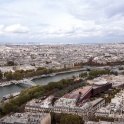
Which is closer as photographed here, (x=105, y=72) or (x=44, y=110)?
(x=44, y=110)

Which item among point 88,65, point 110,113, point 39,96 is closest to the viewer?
point 110,113

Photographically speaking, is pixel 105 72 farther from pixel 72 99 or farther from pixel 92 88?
pixel 72 99

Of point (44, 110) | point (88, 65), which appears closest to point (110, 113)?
point (44, 110)

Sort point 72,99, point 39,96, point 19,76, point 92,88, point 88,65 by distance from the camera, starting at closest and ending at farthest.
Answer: point 72,99, point 39,96, point 92,88, point 19,76, point 88,65

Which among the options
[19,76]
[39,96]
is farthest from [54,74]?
[39,96]

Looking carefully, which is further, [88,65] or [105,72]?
[88,65]

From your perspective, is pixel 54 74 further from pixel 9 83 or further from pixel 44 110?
pixel 44 110

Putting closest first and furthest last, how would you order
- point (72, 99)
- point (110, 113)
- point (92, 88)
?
point (110, 113), point (72, 99), point (92, 88)

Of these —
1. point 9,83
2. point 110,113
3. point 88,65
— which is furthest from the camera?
point 88,65
